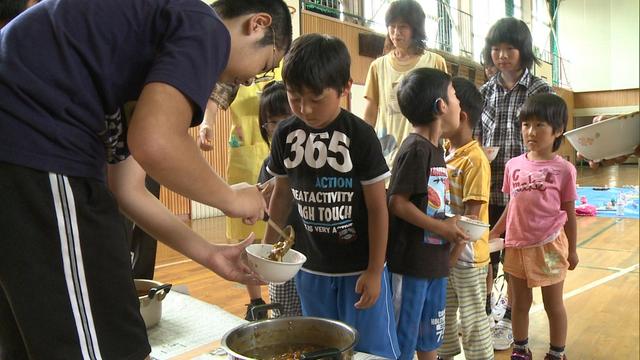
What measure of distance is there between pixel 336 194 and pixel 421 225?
0.85ft

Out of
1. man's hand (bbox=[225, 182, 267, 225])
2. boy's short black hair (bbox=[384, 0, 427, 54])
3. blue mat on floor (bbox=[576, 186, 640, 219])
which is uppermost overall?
boy's short black hair (bbox=[384, 0, 427, 54])

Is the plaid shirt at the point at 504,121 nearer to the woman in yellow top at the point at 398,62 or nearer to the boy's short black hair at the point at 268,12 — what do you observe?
the woman in yellow top at the point at 398,62

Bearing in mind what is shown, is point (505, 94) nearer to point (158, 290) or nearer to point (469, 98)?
point (469, 98)

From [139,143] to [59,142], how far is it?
12 centimetres

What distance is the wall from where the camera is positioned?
0.47 meters

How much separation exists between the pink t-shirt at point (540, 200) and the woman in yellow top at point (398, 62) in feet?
1.76

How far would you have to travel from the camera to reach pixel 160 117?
64 cm

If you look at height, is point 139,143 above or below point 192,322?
above

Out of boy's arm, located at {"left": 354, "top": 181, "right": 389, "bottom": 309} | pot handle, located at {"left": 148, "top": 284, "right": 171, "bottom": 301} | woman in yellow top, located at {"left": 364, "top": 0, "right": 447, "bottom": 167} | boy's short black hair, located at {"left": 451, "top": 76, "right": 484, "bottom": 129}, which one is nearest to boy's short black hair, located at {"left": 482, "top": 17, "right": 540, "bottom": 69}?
woman in yellow top, located at {"left": 364, "top": 0, "right": 447, "bottom": 167}

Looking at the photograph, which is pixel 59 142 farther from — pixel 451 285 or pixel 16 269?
pixel 451 285

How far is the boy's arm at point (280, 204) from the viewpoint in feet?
4.88

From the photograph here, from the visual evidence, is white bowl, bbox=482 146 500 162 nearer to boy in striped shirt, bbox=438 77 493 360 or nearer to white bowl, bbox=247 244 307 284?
boy in striped shirt, bbox=438 77 493 360

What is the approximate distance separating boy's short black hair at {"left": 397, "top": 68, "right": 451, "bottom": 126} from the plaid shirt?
782 millimetres

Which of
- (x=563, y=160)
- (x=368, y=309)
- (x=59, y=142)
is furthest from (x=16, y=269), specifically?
(x=563, y=160)
